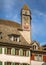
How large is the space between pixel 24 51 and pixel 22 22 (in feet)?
36.3

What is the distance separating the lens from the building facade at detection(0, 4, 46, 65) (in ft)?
248

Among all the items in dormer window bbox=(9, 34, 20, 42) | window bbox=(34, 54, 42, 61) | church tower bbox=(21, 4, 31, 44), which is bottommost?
window bbox=(34, 54, 42, 61)

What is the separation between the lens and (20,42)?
7875cm

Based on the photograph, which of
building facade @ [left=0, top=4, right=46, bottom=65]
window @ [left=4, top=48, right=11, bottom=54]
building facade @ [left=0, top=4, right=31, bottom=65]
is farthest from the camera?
building facade @ [left=0, top=4, right=46, bottom=65]

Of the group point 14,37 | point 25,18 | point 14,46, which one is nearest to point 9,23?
point 25,18

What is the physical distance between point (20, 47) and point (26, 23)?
10645 millimetres

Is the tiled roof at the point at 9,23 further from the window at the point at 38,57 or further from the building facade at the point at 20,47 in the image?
the window at the point at 38,57

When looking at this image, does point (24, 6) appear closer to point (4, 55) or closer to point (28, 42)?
point (28, 42)

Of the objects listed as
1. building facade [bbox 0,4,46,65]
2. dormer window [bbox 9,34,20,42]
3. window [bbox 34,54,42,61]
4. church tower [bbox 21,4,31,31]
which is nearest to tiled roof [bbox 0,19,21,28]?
church tower [bbox 21,4,31,31]

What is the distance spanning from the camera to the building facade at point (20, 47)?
7551cm

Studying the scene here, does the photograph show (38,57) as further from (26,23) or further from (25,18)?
(25,18)

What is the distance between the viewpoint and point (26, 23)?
85.9m

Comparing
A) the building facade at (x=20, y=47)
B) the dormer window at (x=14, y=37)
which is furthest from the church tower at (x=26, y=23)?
the dormer window at (x=14, y=37)

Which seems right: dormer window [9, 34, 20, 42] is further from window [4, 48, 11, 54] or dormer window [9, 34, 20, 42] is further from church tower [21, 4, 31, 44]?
church tower [21, 4, 31, 44]
